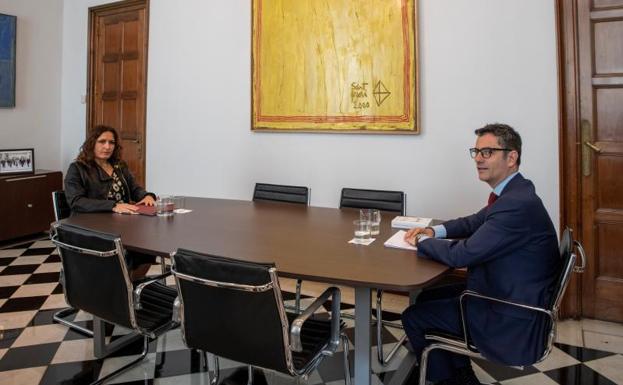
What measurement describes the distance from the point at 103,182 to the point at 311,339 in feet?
6.28

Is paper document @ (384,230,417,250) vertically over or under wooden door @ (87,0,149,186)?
under

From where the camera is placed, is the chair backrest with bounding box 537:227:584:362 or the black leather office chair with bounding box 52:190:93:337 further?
the black leather office chair with bounding box 52:190:93:337

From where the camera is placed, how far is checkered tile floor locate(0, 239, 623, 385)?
7.59 feet

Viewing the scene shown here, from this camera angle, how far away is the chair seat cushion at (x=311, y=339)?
5.52 ft

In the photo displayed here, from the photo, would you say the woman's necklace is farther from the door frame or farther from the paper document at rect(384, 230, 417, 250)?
the door frame

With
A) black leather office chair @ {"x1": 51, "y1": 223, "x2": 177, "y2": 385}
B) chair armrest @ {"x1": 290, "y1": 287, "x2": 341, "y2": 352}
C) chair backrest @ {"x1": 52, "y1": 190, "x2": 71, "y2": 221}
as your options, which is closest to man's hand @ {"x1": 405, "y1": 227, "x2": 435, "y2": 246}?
chair armrest @ {"x1": 290, "y1": 287, "x2": 341, "y2": 352}

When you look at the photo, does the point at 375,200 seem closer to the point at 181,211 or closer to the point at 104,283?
the point at 181,211

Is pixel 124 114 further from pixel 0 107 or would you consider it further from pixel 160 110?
pixel 0 107

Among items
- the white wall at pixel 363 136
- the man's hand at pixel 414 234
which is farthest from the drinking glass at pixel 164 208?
the white wall at pixel 363 136

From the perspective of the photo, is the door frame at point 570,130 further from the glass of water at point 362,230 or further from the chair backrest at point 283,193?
the chair backrest at point 283,193

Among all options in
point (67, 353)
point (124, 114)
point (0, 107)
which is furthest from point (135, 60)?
point (67, 353)

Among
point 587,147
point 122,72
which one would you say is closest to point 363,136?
point 587,147

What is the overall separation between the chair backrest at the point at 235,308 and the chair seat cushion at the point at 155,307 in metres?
0.42

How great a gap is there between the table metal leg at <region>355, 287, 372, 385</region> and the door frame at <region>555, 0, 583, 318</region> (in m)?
1.94
